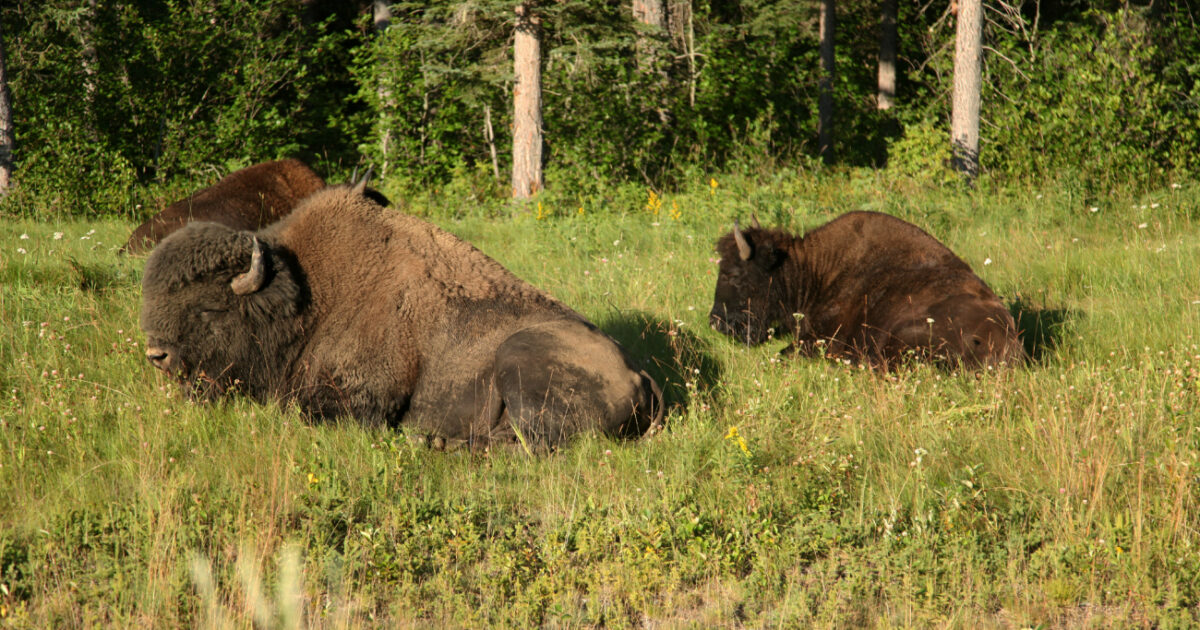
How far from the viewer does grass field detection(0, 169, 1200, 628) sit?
3713 millimetres

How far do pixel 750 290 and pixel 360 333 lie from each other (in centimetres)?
383

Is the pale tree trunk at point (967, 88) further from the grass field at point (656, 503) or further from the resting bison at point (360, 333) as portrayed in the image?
the resting bison at point (360, 333)

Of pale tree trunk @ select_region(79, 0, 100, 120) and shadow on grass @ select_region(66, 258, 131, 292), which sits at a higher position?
pale tree trunk @ select_region(79, 0, 100, 120)

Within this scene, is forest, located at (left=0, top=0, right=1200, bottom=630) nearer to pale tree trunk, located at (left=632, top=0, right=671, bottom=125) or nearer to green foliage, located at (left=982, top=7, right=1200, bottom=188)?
green foliage, located at (left=982, top=7, right=1200, bottom=188)

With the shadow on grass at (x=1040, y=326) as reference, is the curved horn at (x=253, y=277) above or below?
above

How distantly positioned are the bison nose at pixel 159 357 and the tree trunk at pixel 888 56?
2044cm

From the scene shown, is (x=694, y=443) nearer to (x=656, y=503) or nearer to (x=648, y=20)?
(x=656, y=503)

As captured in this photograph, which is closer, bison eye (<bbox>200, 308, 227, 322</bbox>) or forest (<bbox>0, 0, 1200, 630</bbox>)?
forest (<bbox>0, 0, 1200, 630</bbox>)

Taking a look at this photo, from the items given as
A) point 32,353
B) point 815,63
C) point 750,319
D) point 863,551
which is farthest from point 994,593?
point 815,63

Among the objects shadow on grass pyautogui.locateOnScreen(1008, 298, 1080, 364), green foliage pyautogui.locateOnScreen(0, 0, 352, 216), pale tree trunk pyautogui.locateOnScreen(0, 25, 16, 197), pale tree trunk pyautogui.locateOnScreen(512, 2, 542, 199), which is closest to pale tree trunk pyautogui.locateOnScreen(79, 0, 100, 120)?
green foliage pyautogui.locateOnScreen(0, 0, 352, 216)

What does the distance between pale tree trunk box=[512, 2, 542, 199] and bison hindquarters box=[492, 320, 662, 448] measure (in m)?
9.24

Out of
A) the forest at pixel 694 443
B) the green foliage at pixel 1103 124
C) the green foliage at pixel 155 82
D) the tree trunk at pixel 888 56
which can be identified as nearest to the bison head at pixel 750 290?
the forest at pixel 694 443

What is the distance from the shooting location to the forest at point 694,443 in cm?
378

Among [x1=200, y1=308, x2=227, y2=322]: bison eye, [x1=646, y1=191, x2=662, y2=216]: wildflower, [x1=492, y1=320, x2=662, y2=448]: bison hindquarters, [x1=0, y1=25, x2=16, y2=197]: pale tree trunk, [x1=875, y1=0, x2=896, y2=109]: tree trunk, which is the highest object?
[x1=875, y1=0, x2=896, y2=109]: tree trunk
